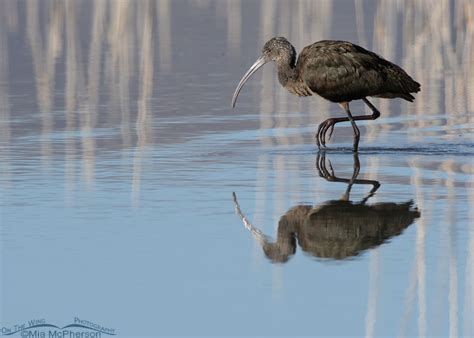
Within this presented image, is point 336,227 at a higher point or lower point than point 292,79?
lower

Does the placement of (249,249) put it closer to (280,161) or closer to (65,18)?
(280,161)

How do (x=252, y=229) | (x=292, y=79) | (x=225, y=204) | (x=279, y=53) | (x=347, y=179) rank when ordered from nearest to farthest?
(x=252, y=229)
(x=225, y=204)
(x=347, y=179)
(x=292, y=79)
(x=279, y=53)

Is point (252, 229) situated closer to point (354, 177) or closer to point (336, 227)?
point (336, 227)

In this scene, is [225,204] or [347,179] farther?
[347,179]

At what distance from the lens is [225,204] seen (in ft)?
40.4

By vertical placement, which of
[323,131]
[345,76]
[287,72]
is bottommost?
[323,131]

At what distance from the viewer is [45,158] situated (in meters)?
15.2

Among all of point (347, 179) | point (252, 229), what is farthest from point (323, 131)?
point (252, 229)

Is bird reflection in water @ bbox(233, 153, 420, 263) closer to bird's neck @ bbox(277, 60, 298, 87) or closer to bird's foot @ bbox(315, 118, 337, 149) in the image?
bird's foot @ bbox(315, 118, 337, 149)

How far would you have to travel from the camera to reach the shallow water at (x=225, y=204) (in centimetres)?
877

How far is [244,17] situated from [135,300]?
87.8 feet

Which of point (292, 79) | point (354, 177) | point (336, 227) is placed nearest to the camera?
point (336, 227)

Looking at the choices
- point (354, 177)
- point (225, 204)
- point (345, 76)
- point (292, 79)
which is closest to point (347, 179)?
point (354, 177)

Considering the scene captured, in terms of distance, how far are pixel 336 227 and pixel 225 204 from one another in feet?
5.20
